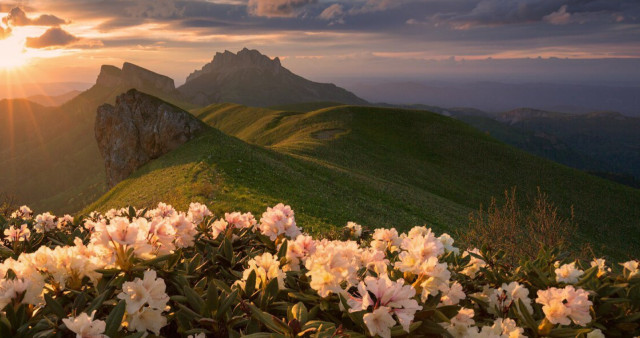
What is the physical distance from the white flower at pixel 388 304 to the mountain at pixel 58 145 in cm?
9360

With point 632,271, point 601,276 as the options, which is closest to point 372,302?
point 601,276

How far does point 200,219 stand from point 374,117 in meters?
63.1

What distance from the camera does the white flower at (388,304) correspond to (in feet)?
8.15

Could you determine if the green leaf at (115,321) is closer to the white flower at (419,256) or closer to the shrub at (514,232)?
the white flower at (419,256)

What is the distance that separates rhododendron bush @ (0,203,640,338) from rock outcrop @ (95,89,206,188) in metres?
36.6

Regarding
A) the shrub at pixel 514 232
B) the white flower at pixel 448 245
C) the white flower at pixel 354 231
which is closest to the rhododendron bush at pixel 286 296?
the white flower at pixel 448 245

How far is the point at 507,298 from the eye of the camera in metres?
3.47

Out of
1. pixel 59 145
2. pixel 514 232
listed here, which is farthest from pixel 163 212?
pixel 59 145

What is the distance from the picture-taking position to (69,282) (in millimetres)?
3078

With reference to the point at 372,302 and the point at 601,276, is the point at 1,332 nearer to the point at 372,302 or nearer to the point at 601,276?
the point at 372,302

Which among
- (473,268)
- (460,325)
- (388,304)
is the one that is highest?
(388,304)

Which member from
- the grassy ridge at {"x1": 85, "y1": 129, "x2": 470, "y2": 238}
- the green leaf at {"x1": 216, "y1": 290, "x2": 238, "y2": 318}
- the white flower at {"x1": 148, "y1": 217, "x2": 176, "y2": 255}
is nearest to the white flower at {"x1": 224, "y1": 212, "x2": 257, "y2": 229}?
the white flower at {"x1": 148, "y1": 217, "x2": 176, "y2": 255}

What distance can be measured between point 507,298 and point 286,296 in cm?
210

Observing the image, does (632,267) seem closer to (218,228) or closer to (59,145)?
(218,228)
